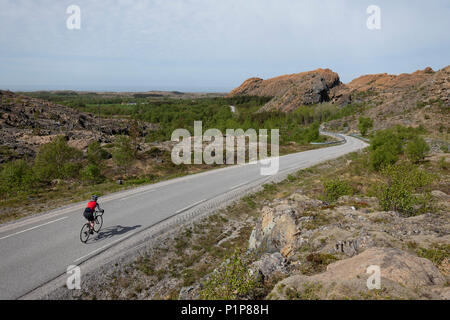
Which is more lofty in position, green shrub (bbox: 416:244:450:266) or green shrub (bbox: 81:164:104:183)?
green shrub (bbox: 416:244:450:266)

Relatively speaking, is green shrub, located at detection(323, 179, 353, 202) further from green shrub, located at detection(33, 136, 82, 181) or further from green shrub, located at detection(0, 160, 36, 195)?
green shrub, located at detection(33, 136, 82, 181)

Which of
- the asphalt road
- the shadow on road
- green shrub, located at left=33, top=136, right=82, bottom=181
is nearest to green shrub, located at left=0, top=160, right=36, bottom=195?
green shrub, located at left=33, top=136, right=82, bottom=181

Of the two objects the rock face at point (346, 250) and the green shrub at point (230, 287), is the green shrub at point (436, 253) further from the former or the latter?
the green shrub at point (230, 287)

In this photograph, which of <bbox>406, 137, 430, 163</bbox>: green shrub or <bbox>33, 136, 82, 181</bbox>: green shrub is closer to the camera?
<bbox>33, 136, 82, 181</bbox>: green shrub

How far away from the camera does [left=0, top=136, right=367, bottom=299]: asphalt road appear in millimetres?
8647

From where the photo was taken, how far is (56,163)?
32000 mm

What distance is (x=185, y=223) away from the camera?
540 inches

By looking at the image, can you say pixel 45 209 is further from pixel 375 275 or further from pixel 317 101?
pixel 317 101

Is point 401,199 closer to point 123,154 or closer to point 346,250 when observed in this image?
point 346,250

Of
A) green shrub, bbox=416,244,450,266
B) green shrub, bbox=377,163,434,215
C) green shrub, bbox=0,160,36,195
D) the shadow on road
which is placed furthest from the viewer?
green shrub, bbox=0,160,36,195

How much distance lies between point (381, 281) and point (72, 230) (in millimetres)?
12512

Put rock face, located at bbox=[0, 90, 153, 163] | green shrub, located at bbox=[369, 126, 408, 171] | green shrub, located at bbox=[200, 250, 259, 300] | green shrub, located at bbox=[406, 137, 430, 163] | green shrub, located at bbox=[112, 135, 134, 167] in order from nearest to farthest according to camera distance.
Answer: green shrub, located at bbox=[200, 250, 259, 300]
green shrub, located at bbox=[369, 126, 408, 171]
green shrub, located at bbox=[112, 135, 134, 167]
green shrub, located at bbox=[406, 137, 430, 163]
rock face, located at bbox=[0, 90, 153, 163]

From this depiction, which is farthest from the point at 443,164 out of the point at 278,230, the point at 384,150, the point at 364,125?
the point at 364,125

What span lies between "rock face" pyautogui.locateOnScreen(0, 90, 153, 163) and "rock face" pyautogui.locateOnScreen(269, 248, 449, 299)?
5662 centimetres
